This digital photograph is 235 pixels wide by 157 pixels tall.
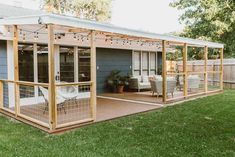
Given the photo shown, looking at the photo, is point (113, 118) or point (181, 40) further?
point (181, 40)

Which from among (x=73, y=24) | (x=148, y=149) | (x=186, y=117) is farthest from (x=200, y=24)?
(x=148, y=149)

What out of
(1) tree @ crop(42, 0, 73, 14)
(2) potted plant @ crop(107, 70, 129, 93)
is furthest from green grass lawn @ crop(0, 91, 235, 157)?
(1) tree @ crop(42, 0, 73, 14)

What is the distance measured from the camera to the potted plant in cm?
1371

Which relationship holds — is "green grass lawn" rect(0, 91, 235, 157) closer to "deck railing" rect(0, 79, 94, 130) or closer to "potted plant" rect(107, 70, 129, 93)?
"deck railing" rect(0, 79, 94, 130)

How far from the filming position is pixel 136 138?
19.2 ft

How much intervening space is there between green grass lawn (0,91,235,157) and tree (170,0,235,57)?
10.8 meters

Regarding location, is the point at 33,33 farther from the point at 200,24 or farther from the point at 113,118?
the point at 200,24

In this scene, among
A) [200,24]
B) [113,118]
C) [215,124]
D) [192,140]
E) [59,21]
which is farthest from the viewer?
[200,24]

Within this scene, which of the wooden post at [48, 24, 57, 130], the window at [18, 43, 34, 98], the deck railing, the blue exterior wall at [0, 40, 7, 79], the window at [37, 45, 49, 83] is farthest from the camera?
the window at [37, 45, 49, 83]

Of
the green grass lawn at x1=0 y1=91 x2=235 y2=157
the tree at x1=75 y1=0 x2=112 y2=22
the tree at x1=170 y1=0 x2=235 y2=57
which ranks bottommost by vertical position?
the green grass lawn at x1=0 y1=91 x2=235 y2=157

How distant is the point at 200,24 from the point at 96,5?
1392 cm

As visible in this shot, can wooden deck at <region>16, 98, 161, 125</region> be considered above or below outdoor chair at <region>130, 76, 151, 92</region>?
below

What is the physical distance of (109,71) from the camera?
553 inches

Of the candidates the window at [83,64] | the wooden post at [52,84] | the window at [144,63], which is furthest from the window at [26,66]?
the window at [144,63]
